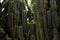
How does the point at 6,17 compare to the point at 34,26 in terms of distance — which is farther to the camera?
the point at 6,17

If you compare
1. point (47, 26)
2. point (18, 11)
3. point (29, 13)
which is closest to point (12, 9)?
point (18, 11)

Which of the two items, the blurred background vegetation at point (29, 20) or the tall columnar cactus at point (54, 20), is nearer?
the tall columnar cactus at point (54, 20)

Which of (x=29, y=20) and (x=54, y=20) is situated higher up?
(x=54, y=20)

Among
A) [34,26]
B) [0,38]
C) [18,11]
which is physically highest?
[18,11]

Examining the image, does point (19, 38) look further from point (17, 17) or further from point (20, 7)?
point (20, 7)

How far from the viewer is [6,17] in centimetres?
595

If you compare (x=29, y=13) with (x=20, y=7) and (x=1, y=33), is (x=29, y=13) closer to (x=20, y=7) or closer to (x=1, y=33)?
(x=20, y=7)

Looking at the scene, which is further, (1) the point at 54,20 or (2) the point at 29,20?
(2) the point at 29,20

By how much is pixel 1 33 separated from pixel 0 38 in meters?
0.21

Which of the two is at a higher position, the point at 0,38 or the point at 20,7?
the point at 20,7

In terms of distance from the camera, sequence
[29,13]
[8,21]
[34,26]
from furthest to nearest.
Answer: [29,13] < [8,21] < [34,26]

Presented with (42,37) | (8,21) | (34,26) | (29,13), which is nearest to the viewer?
(42,37)

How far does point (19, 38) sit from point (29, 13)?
1.08 m

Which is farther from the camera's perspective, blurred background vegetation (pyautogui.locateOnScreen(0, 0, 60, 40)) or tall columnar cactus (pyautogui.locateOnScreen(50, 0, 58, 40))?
blurred background vegetation (pyautogui.locateOnScreen(0, 0, 60, 40))
